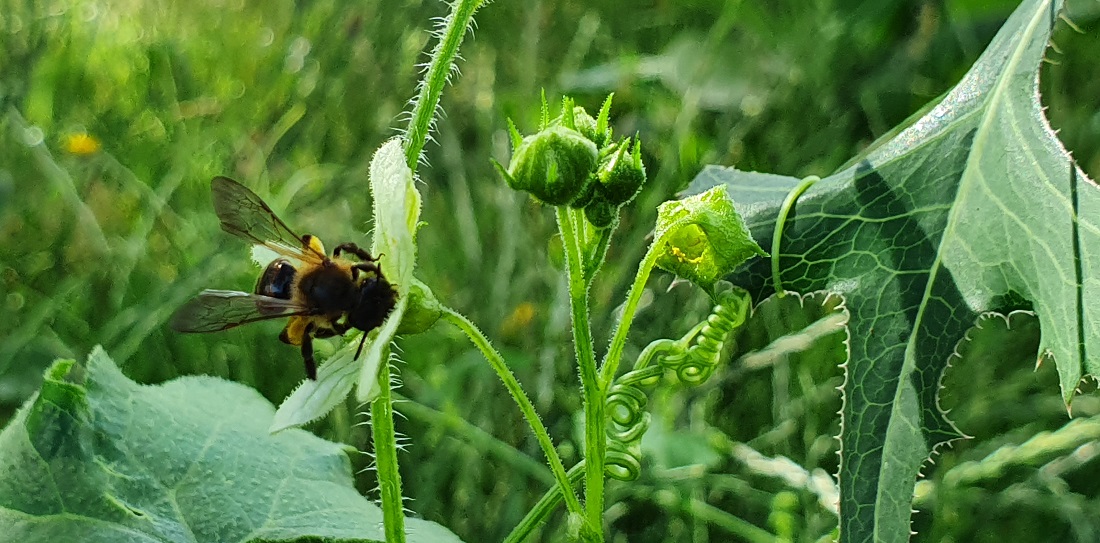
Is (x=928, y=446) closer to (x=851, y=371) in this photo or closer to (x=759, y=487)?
(x=851, y=371)

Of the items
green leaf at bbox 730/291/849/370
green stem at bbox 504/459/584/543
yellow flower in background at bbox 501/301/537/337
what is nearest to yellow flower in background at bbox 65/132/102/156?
yellow flower in background at bbox 501/301/537/337

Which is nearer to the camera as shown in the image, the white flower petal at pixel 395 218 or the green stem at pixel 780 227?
the white flower petal at pixel 395 218

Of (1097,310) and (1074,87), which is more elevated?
(1074,87)

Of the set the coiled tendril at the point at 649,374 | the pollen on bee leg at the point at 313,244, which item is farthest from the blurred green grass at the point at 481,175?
the pollen on bee leg at the point at 313,244

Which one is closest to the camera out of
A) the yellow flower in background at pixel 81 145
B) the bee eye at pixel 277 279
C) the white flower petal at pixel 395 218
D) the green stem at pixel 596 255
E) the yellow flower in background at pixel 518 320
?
the white flower petal at pixel 395 218

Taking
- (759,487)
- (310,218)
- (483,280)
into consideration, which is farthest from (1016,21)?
(310,218)

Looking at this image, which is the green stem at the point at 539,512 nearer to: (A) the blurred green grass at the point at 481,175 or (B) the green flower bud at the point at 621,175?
(B) the green flower bud at the point at 621,175
